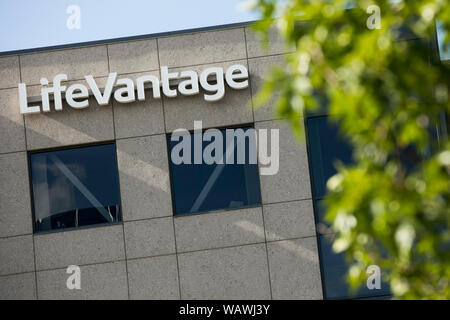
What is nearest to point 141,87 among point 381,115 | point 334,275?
point 334,275

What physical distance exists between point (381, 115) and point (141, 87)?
11.5 meters

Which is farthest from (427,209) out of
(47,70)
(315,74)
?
(47,70)

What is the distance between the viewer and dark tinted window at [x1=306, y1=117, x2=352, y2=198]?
14.8 m

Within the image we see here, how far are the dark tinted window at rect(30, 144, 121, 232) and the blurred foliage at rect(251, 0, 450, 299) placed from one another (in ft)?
36.8

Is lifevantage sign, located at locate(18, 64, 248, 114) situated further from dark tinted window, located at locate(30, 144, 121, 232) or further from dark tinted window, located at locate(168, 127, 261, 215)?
dark tinted window, located at locate(168, 127, 261, 215)

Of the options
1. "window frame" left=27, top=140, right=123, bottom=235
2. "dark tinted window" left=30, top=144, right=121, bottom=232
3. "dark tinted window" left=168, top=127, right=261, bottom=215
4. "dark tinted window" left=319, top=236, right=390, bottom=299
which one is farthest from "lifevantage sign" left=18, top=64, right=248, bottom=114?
"dark tinted window" left=319, top=236, right=390, bottom=299

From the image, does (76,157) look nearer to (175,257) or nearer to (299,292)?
(175,257)

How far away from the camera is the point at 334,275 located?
575 inches

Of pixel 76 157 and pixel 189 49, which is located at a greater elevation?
pixel 189 49

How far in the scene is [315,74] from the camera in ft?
12.6

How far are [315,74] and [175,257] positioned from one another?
36.2ft
